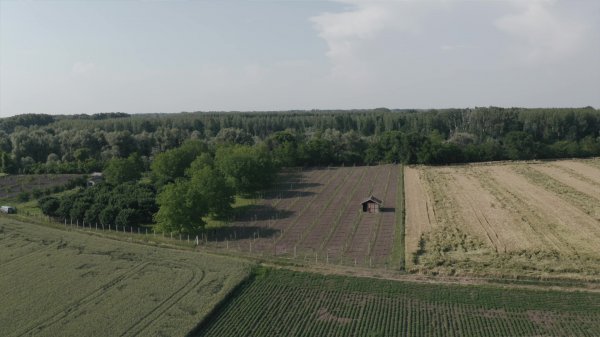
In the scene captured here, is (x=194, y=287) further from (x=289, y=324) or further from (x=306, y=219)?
(x=306, y=219)

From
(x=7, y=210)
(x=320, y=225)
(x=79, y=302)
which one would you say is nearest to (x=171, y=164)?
(x=7, y=210)

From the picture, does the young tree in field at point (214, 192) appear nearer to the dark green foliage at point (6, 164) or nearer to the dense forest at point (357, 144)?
the dense forest at point (357, 144)

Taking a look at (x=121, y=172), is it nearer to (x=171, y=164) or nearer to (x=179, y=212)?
(x=171, y=164)

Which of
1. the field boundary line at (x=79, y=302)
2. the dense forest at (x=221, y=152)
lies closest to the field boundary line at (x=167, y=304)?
the field boundary line at (x=79, y=302)

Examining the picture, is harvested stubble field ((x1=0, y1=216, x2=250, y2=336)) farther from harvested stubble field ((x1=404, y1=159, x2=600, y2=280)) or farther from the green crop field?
harvested stubble field ((x1=404, y1=159, x2=600, y2=280))

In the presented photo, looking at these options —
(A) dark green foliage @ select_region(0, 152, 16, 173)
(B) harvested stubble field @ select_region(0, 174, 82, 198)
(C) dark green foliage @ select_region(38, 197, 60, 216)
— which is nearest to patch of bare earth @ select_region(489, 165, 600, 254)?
(C) dark green foliage @ select_region(38, 197, 60, 216)
